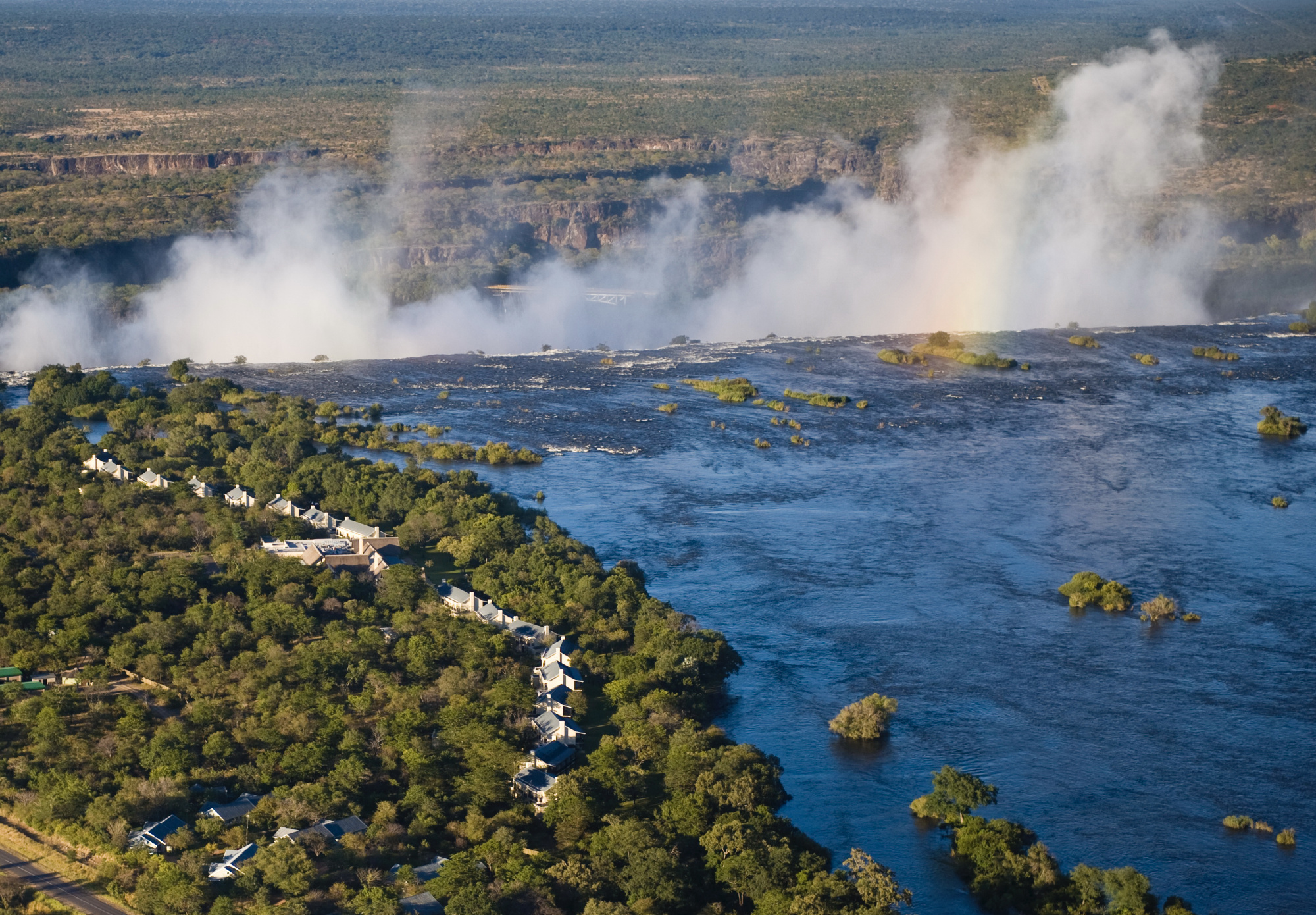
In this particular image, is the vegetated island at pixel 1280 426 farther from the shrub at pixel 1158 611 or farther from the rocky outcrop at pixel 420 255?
the rocky outcrop at pixel 420 255

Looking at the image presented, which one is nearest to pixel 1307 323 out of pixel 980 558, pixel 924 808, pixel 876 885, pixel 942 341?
pixel 942 341

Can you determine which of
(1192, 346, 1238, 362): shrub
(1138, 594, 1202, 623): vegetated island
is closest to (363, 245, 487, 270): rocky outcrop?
(1192, 346, 1238, 362): shrub

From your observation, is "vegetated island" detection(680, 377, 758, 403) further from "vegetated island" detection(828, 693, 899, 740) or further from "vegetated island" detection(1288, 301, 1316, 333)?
"vegetated island" detection(828, 693, 899, 740)

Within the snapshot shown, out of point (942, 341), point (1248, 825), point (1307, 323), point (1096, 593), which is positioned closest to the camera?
point (1248, 825)

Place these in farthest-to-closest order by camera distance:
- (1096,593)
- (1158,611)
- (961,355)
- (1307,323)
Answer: (1307,323) < (961,355) < (1096,593) < (1158,611)

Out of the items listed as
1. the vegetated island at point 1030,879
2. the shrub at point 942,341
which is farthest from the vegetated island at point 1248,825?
the shrub at point 942,341

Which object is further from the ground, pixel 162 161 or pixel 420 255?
pixel 162 161

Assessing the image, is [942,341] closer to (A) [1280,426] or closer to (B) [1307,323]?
(A) [1280,426]

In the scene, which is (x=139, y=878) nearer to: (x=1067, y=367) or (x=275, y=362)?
(x=275, y=362)
